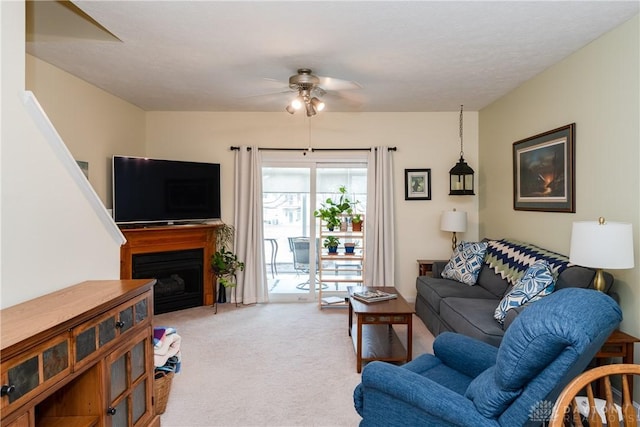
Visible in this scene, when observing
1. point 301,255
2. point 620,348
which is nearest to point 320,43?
point 620,348

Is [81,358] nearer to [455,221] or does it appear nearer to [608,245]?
[608,245]

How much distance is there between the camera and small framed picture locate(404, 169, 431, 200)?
4961mm

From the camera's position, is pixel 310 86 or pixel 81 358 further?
pixel 310 86

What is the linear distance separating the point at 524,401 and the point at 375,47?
102 inches

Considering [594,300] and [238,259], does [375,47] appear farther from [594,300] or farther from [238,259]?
[238,259]

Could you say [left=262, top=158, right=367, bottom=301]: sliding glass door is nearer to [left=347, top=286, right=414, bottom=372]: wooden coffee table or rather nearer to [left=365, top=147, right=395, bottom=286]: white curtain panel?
[left=365, top=147, right=395, bottom=286]: white curtain panel

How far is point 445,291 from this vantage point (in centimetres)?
362

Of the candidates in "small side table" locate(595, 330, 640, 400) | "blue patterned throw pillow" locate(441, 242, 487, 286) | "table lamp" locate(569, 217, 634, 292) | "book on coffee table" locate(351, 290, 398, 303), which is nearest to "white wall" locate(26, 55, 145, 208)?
"book on coffee table" locate(351, 290, 398, 303)

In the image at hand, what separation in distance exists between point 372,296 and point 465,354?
4.69 ft

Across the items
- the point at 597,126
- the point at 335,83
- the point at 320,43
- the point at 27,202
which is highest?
the point at 320,43

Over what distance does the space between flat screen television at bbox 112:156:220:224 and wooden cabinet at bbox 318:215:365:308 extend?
1.57m

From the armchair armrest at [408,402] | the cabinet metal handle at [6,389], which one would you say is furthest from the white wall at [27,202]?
the armchair armrest at [408,402]

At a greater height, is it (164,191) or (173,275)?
(164,191)

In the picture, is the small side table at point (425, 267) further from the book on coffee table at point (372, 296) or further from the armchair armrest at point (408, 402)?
the armchair armrest at point (408, 402)
